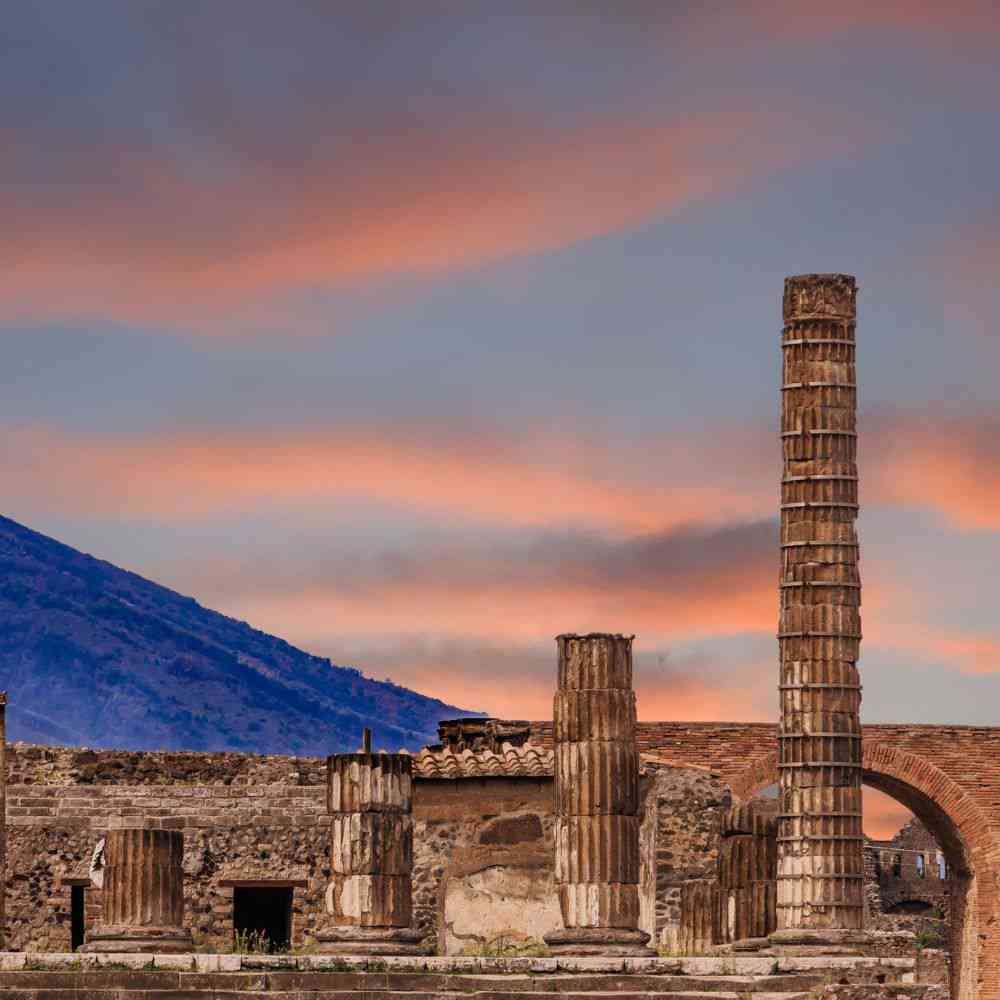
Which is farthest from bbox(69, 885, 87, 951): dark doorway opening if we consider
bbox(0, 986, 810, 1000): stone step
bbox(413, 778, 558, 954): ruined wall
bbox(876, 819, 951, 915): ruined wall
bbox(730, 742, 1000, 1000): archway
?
bbox(876, 819, 951, 915): ruined wall

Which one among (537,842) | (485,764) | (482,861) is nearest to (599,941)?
(537,842)

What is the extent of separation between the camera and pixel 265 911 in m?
30.2

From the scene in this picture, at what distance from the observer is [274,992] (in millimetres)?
21656

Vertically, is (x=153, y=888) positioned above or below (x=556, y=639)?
below

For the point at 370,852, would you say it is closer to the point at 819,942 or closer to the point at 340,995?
the point at 340,995

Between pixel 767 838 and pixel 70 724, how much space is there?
151553mm

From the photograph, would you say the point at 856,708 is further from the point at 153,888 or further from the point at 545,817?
the point at 153,888

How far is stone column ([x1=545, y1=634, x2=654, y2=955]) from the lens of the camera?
74.7 feet

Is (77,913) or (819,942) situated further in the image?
(77,913)

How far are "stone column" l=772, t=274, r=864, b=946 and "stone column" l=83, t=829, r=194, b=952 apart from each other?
17.2 feet

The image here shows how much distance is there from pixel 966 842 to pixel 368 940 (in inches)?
662

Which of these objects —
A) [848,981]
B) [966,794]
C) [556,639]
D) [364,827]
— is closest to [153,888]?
[364,827]

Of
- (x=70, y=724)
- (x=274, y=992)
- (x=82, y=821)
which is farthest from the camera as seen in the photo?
(x=70, y=724)

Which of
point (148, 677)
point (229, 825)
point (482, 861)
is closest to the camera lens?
point (482, 861)
